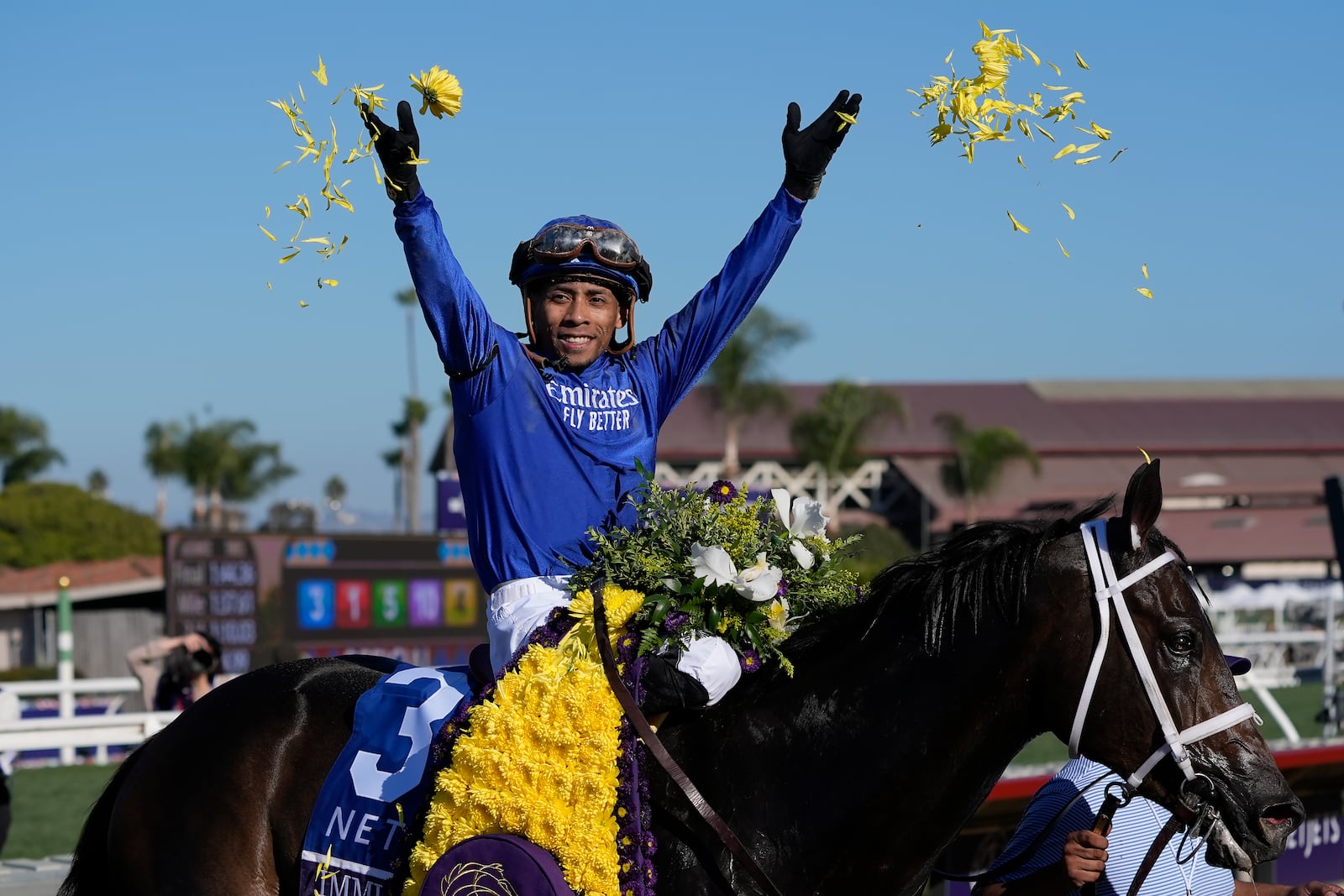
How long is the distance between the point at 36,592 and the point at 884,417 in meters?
30.8

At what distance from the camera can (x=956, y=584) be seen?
3.20 metres

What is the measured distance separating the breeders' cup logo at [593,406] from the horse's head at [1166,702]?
1.23 metres

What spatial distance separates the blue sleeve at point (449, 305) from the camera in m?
3.34

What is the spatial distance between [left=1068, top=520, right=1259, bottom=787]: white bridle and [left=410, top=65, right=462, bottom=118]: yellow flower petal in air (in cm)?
179

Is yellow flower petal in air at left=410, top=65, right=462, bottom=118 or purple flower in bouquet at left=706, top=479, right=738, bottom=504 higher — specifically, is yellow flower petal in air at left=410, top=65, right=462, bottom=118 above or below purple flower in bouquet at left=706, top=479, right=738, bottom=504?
above

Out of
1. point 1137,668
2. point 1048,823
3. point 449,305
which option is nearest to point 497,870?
point 449,305

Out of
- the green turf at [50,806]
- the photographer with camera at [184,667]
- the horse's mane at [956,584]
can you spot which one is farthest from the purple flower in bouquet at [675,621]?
the photographer with camera at [184,667]

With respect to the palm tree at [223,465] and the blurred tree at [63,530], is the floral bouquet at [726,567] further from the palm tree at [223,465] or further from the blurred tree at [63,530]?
the palm tree at [223,465]

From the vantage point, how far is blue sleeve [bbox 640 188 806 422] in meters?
3.81

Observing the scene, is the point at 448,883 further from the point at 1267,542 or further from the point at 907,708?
the point at 1267,542

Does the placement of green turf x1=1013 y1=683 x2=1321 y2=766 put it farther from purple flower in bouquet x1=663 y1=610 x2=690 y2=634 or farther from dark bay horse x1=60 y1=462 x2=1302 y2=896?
purple flower in bouquet x1=663 y1=610 x2=690 y2=634

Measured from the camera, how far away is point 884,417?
51719 millimetres

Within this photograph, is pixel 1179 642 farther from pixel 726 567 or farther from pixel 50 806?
pixel 50 806

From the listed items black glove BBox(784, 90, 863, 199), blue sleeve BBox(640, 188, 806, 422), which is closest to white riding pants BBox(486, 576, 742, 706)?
blue sleeve BBox(640, 188, 806, 422)
